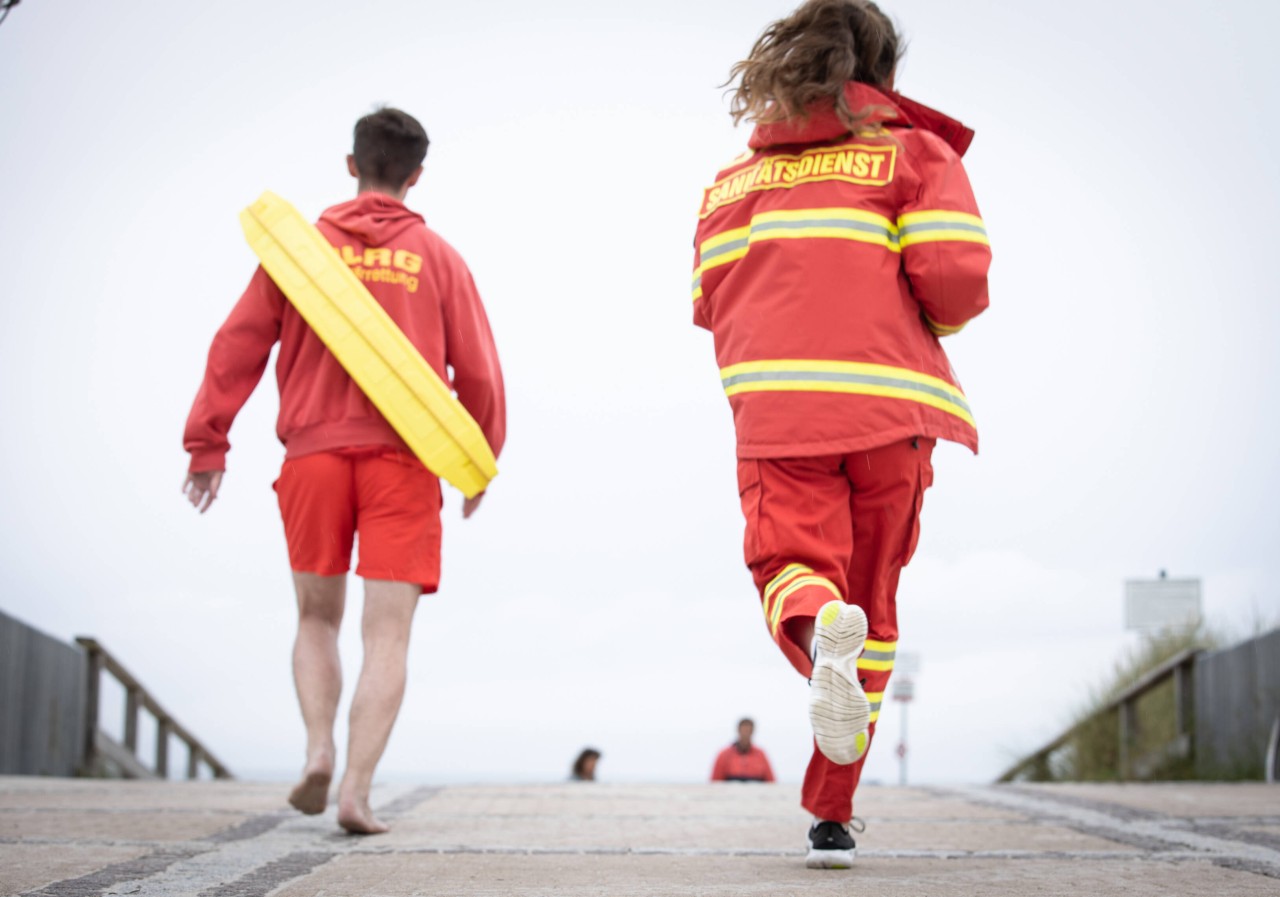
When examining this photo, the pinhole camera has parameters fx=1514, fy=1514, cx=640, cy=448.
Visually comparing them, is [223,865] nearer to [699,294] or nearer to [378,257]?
[699,294]

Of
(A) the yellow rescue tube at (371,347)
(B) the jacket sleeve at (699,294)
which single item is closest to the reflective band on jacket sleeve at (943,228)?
(B) the jacket sleeve at (699,294)

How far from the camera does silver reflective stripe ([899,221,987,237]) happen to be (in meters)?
3.13

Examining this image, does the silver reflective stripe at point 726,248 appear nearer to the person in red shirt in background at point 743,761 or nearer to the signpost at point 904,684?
the person in red shirt in background at point 743,761

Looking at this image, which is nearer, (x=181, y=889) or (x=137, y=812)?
(x=181, y=889)

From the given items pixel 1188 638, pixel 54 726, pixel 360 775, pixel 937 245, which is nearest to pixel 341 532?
pixel 360 775

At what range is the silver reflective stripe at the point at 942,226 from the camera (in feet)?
10.3

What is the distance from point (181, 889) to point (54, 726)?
896 centimetres

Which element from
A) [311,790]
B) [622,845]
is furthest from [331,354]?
[622,845]

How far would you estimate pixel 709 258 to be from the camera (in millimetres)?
3432

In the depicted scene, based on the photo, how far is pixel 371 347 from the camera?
413 cm

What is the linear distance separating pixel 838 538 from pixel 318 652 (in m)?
1.72

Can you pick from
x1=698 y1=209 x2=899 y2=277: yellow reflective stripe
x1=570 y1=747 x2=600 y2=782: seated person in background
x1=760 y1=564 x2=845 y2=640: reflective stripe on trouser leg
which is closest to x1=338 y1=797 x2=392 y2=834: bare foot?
x1=760 y1=564 x2=845 y2=640: reflective stripe on trouser leg

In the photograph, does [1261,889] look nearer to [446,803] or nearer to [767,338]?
[767,338]

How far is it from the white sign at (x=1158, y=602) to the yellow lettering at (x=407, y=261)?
1072cm
